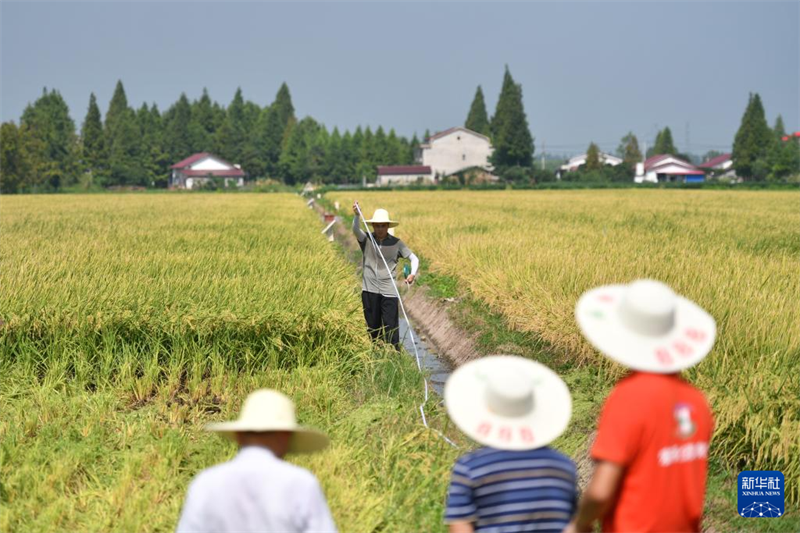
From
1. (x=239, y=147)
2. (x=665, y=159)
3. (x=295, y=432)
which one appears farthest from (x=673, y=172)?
(x=295, y=432)

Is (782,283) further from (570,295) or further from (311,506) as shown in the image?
(311,506)

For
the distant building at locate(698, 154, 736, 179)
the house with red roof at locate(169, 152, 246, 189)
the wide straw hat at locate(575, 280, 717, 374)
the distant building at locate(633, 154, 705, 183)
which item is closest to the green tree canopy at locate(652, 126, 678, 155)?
the distant building at locate(698, 154, 736, 179)

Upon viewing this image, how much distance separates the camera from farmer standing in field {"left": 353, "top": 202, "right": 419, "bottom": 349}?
750 cm

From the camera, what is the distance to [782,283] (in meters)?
8.34

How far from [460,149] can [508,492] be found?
9578cm

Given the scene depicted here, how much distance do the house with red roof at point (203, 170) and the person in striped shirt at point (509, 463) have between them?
300 feet

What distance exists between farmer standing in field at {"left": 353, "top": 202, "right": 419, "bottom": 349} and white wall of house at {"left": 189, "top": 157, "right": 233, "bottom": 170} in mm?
90599

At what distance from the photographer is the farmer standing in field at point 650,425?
230cm

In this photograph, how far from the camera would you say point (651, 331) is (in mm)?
2389

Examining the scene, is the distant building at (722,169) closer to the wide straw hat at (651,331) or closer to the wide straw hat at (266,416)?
the wide straw hat at (651,331)

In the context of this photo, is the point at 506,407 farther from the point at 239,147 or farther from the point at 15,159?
the point at 239,147

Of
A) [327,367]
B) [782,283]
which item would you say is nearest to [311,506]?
[327,367]

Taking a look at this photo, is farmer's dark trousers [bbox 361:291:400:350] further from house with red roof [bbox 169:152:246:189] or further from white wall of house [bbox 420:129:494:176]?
white wall of house [bbox 420:129:494:176]

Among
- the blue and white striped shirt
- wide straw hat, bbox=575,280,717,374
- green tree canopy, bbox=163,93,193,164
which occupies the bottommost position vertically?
the blue and white striped shirt
